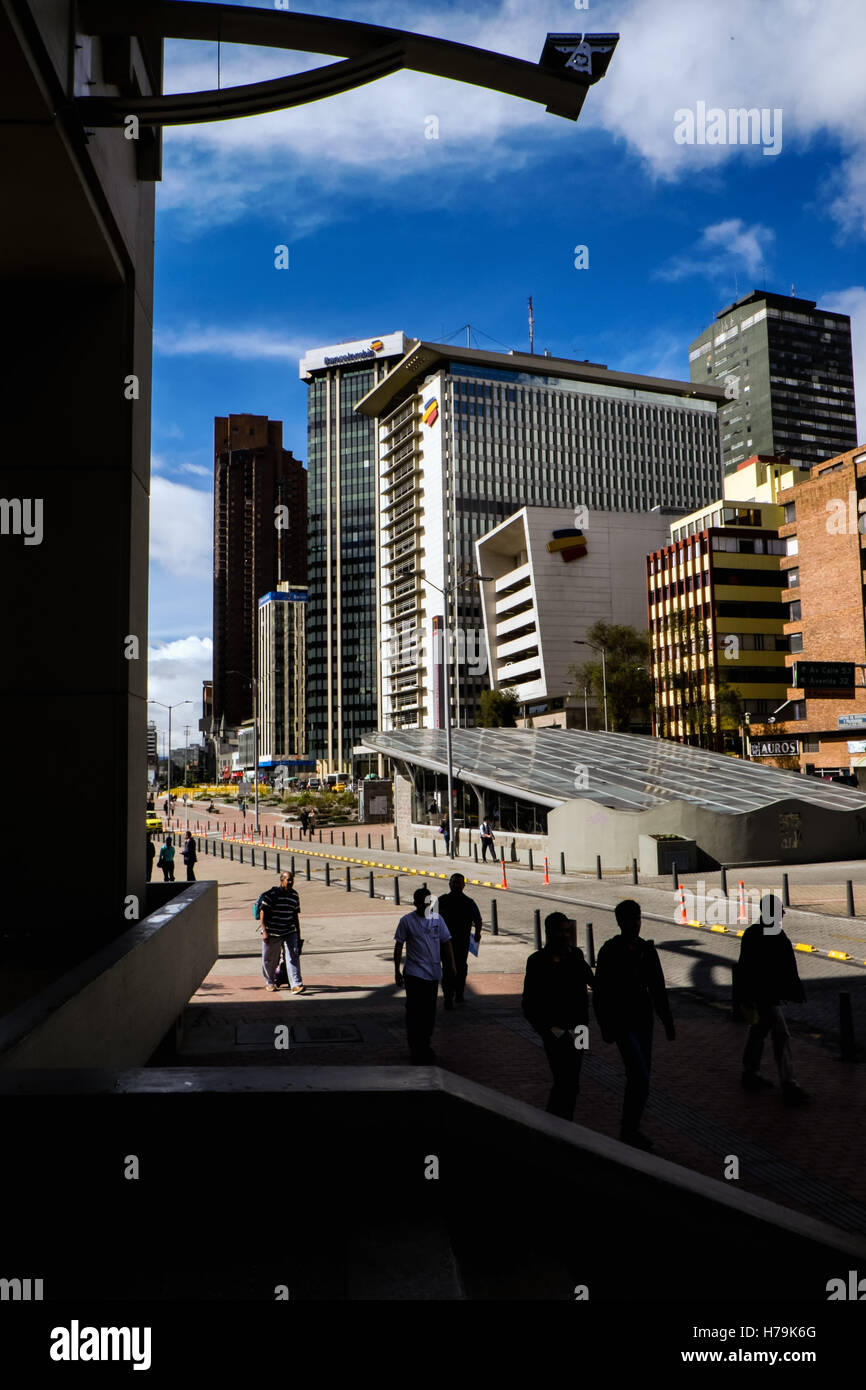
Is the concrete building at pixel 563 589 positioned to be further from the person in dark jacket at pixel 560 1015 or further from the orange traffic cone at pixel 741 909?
the person in dark jacket at pixel 560 1015

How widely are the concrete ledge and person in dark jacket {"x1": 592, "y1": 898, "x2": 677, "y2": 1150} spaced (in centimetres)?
348

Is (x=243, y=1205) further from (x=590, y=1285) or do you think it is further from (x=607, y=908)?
(x=607, y=908)

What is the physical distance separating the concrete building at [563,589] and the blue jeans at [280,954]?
282 feet

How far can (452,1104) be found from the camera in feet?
16.0

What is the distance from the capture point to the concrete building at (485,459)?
420ft

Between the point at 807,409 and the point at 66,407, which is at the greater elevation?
the point at 807,409

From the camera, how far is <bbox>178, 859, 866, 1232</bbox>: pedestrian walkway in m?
7.12

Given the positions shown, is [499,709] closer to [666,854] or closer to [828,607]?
[828,607]

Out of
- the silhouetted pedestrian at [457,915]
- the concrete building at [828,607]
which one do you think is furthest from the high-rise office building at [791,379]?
the silhouetted pedestrian at [457,915]

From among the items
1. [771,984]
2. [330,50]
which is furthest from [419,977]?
[330,50]

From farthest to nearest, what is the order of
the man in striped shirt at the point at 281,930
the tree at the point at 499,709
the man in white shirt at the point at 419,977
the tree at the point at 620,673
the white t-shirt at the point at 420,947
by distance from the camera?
the tree at the point at 499,709 < the tree at the point at 620,673 < the man in striped shirt at the point at 281,930 < the white t-shirt at the point at 420,947 < the man in white shirt at the point at 419,977

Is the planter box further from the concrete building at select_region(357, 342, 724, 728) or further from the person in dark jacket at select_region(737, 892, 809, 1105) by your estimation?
the concrete building at select_region(357, 342, 724, 728)
